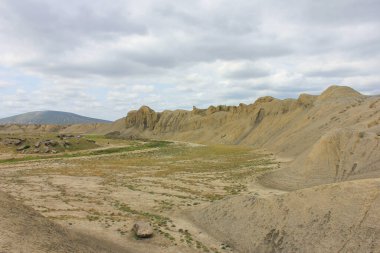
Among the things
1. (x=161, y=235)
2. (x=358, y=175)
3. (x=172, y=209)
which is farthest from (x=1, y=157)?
(x=358, y=175)

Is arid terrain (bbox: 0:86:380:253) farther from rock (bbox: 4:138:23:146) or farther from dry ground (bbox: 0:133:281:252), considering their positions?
rock (bbox: 4:138:23:146)

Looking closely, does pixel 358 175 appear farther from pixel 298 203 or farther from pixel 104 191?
pixel 104 191

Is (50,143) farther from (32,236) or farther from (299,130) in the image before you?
(32,236)

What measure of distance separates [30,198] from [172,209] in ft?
39.7

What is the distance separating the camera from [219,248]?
1892 cm

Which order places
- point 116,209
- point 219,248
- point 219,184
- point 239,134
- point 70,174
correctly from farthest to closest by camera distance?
1. point 239,134
2. point 70,174
3. point 219,184
4. point 116,209
5. point 219,248

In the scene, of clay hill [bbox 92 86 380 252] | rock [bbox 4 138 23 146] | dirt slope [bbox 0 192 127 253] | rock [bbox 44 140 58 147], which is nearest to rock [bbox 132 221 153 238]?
dirt slope [bbox 0 192 127 253]

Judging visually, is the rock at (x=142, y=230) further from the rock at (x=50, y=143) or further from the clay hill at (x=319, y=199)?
the rock at (x=50, y=143)

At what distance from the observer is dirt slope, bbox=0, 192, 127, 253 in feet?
40.5

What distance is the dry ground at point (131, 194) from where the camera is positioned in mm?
20266

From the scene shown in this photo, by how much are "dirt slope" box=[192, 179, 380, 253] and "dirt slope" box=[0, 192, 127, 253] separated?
679 centimetres

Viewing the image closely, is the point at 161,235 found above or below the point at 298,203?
below

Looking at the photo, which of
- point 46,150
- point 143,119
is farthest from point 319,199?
point 143,119

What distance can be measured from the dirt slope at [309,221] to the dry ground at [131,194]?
5.04ft
